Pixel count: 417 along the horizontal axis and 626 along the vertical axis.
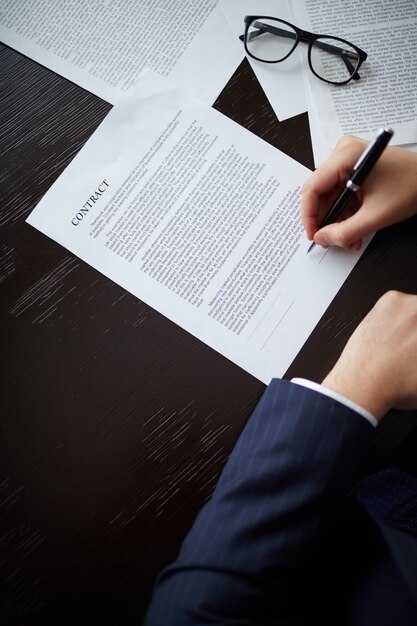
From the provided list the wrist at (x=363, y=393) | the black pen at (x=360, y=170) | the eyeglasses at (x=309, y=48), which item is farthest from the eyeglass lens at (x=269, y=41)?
the wrist at (x=363, y=393)

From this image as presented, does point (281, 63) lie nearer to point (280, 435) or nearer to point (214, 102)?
point (214, 102)

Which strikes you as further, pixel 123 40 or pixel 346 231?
pixel 123 40

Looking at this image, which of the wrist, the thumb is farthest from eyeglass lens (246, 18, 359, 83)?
the wrist

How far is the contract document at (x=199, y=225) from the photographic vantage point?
59 cm

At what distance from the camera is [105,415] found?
0.59 metres

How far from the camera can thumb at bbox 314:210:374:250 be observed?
0.56 m

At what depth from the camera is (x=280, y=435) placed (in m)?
0.52

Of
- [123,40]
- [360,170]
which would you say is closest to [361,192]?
[360,170]

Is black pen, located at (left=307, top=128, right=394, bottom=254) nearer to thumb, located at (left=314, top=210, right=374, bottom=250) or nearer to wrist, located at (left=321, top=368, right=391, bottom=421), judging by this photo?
thumb, located at (left=314, top=210, right=374, bottom=250)

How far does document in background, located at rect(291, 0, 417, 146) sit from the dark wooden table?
63 millimetres

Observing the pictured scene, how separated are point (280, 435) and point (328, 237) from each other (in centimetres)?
26

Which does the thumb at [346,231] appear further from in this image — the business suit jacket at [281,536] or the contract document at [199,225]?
the business suit jacket at [281,536]

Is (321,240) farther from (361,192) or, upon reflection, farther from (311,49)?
(311,49)

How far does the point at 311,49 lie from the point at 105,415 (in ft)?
2.01
